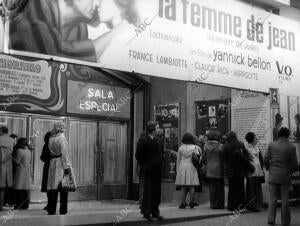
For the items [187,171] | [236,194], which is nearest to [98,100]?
[187,171]

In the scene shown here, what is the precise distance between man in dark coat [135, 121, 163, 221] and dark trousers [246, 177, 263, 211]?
8.50ft

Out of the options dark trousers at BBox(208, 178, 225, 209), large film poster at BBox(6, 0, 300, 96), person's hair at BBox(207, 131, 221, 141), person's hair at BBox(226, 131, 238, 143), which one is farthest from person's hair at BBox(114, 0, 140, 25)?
dark trousers at BBox(208, 178, 225, 209)

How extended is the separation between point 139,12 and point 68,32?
124cm

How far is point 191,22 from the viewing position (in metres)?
8.46

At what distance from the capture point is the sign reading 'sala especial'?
13133mm

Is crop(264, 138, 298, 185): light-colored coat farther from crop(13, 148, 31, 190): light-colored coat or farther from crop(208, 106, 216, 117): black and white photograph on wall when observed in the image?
crop(13, 148, 31, 190): light-colored coat

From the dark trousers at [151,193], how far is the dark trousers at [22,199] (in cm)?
318

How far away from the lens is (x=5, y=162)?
412 inches

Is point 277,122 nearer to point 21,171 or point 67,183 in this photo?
point 67,183

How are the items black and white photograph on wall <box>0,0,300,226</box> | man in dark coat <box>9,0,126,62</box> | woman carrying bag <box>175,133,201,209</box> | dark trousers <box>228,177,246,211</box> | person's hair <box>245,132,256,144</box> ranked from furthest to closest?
woman carrying bag <box>175,133,201,209</box> → person's hair <box>245,132,256,144</box> → dark trousers <box>228,177,246,211</box> → black and white photograph on wall <box>0,0,300,226</box> → man in dark coat <box>9,0,126,62</box>

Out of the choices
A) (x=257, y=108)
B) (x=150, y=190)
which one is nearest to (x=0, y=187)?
(x=150, y=190)

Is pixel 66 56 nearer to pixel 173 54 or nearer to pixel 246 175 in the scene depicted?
pixel 173 54

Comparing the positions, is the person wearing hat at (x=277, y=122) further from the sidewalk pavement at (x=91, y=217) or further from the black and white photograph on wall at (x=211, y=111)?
the sidewalk pavement at (x=91, y=217)

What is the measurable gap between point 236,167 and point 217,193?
→ 831mm
